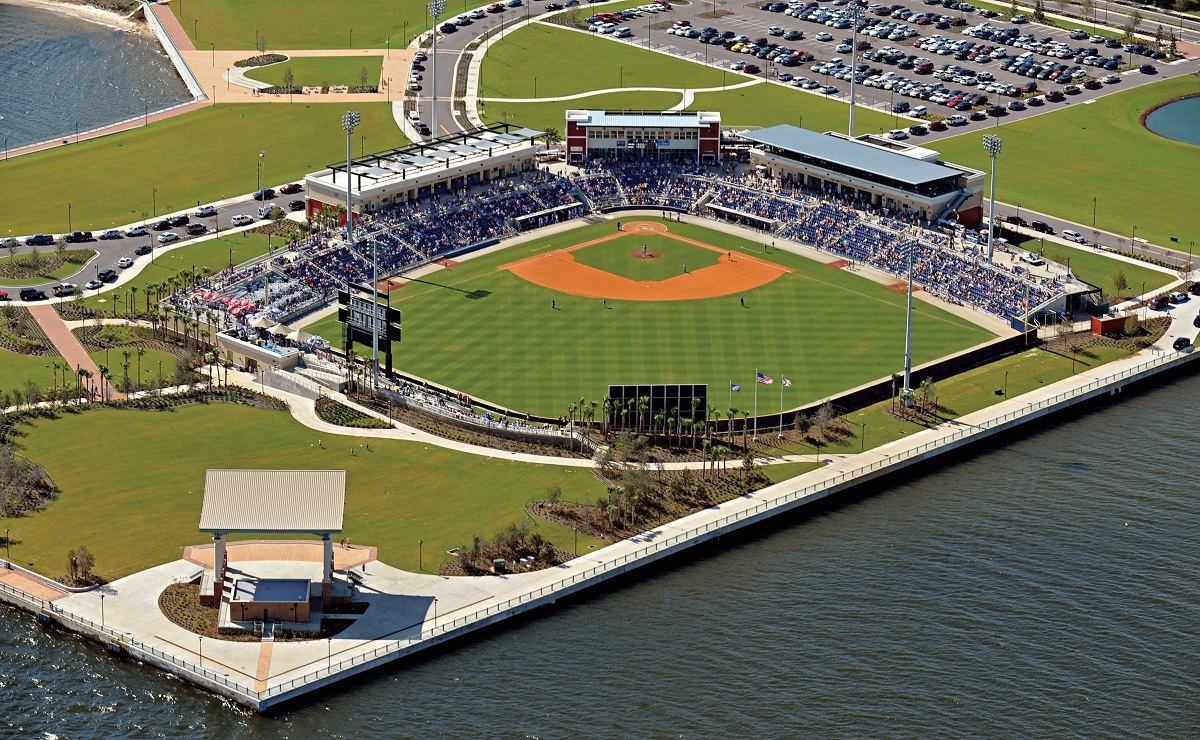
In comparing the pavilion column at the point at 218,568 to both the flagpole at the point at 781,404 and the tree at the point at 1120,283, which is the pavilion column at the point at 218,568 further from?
the tree at the point at 1120,283

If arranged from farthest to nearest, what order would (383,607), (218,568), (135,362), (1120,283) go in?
(1120,283), (135,362), (218,568), (383,607)

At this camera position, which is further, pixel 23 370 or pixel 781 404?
pixel 23 370

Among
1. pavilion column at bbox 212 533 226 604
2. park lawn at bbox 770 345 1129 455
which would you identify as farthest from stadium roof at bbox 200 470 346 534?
park lawn at bbox 770 345 1129 455

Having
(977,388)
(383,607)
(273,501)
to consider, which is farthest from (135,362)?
(977,388)

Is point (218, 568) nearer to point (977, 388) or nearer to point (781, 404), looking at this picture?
point (781, 404)

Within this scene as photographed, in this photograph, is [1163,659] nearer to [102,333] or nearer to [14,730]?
[14,730]

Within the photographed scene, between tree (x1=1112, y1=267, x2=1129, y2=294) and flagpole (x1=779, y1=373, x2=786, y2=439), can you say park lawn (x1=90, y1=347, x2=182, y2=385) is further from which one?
tree (x1=1112, y1=267, x2=1129, y2=294)

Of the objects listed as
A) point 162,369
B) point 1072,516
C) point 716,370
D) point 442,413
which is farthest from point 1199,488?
point 162,369
